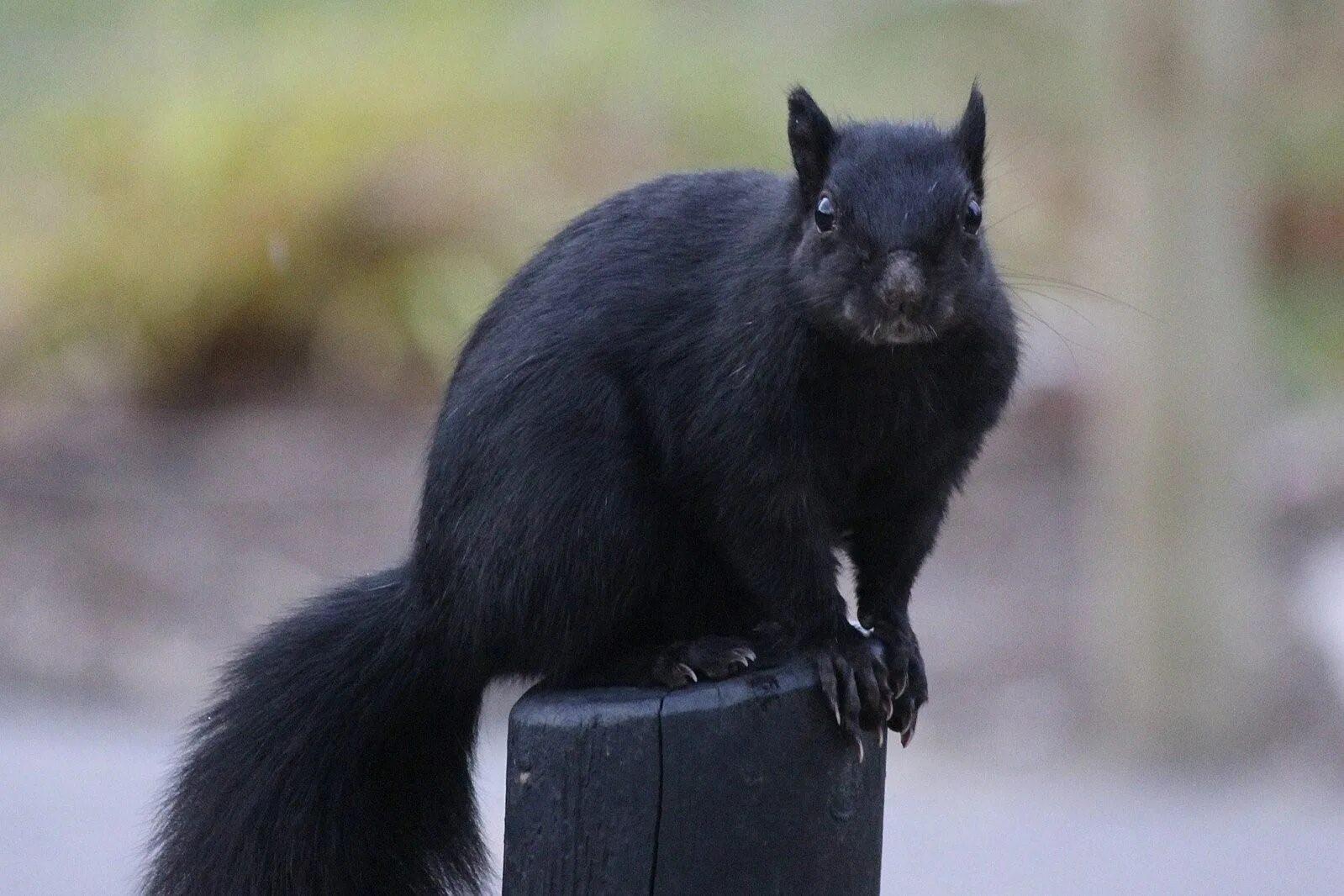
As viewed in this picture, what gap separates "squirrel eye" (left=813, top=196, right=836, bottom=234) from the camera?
2355 mm

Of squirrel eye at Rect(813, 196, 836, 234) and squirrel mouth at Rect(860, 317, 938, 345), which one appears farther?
squirrel eye at Rect(813, 196, 836, 234)

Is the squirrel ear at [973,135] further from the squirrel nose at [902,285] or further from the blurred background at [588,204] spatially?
the blurred background at [588,204]

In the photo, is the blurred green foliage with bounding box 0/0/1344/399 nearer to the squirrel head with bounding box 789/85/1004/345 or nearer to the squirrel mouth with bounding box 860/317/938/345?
the squirrel head with bounding box 789/85/1004/345

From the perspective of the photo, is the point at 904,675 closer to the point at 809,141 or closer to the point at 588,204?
the point at 809,141

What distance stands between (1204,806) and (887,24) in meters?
4.36

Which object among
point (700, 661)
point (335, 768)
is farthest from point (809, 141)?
point (335, 768)

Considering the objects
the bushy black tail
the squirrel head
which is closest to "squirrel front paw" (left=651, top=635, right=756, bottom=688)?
the bushy black tail

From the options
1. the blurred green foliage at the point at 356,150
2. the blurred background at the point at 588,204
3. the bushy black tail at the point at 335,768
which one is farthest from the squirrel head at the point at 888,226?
the blurred green foliage at the point at 356,150

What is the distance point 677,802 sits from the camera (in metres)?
2.06

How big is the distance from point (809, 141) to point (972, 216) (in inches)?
9.7

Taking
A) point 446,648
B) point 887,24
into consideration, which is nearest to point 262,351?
point 887,24

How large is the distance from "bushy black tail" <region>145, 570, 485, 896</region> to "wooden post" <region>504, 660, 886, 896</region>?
1.57ft

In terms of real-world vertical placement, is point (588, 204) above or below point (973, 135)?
above

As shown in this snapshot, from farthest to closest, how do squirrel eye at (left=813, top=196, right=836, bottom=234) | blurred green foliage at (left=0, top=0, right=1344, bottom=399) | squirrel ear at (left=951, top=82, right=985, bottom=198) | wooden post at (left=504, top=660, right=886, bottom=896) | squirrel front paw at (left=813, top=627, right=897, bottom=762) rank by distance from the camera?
blurred green foliage at (left=0, top=0, right=1344, bottom=399), squirrel ear at (left=951, top=82, right=985, bottom=198), squirrel eye at (left=813, top=196, right=836, bottom=234), squirrel front paw at (left=813, top=627, right=897, bottom=762), wooden post at (left=504, top=660, right=886, bottom=896)
